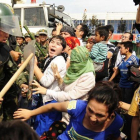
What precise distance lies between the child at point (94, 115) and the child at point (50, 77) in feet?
1.63

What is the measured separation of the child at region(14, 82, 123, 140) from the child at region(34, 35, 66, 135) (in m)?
0.50

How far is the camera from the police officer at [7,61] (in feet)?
7.34

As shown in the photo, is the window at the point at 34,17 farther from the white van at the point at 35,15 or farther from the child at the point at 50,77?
the child at the point at 50,77

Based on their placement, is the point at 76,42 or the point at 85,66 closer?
the point at 85,66

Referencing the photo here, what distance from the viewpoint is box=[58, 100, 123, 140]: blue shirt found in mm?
2059

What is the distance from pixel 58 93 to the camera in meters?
2.58

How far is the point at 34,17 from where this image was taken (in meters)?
8.77

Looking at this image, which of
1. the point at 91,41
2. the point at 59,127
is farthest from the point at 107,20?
the point at 59,127

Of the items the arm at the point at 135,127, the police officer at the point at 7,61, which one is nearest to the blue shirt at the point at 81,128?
the arm at the point at 135,127

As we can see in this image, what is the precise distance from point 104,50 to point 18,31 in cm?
182

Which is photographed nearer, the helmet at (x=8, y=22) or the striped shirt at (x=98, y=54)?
the helmet at (x=8, y=22)

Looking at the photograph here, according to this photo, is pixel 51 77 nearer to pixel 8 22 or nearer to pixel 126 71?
pixel 8 22

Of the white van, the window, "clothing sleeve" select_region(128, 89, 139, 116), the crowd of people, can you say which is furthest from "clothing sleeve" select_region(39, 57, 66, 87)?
the window

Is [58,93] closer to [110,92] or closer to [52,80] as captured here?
[52,80]
